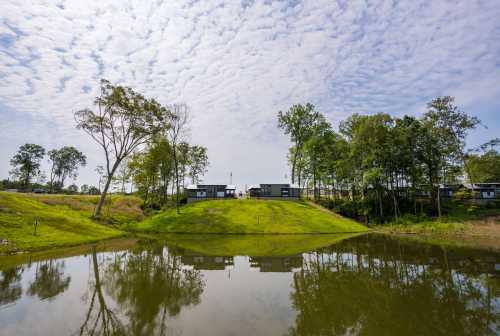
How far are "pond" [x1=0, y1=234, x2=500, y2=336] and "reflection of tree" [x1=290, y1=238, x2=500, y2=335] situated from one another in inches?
1.7

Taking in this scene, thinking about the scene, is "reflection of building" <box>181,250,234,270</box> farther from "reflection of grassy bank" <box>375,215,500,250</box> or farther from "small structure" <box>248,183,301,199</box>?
"small structure" <box>248,183,301,199</box>

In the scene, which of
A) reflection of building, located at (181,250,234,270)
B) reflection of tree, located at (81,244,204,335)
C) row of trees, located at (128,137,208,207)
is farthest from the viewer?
row of trees, located at (128,137,208,207)

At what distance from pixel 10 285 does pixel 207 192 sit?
53.9 metres

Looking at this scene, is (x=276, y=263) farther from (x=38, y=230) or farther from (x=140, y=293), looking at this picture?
(x=38, y=230)

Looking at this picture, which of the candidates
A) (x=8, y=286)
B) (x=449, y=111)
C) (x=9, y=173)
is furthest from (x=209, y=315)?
(x=9, y=173)

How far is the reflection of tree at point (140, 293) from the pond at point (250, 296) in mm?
46

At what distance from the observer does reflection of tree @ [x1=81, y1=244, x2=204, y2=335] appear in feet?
30.9

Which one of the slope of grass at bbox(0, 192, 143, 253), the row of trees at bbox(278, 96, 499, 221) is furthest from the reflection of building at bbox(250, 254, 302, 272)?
Answer: the row of trees at bbox(278, 96, 499, 221)

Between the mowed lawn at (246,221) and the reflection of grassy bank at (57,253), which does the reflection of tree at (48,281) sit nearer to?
the reflection of grassy bank at (57,253)

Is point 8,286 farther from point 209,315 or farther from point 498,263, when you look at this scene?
point 498,263

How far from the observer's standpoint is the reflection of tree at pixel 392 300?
30.4 feet

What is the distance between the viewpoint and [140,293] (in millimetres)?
12836

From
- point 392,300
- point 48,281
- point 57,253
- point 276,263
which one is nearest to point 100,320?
point 48,281

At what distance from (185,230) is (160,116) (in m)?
19.6
